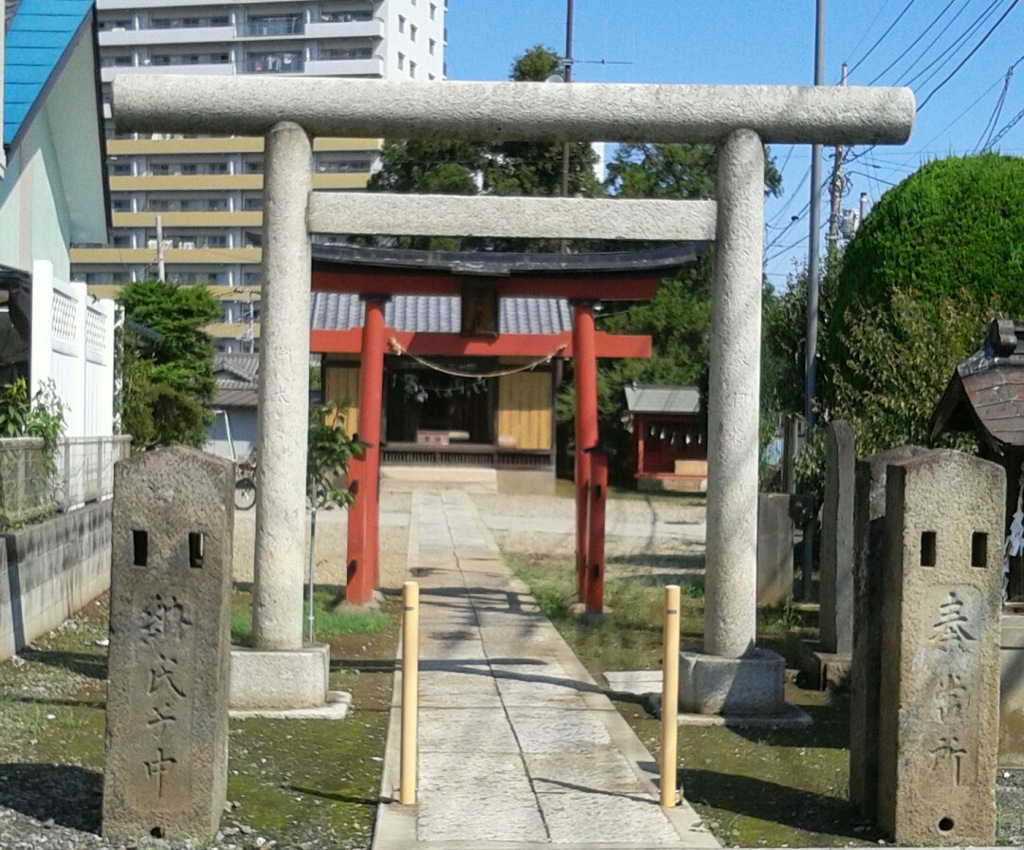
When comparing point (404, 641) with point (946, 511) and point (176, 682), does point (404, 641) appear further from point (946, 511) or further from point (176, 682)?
point (946, 511)

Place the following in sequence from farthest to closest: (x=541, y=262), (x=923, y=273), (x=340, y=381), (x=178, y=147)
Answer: (x=178, y=147)
(x=340, y=381)
(x=923, y=273)
(x=541, y=262)

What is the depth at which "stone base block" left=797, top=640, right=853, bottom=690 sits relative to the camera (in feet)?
33.4

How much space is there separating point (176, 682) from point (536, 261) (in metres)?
9.21

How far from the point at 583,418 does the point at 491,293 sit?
1768 mm

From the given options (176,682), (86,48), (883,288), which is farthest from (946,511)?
(86,48)

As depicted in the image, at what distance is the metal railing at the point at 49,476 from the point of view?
36.7ft

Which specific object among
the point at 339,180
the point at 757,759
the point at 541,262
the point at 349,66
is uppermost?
the point at 349,66

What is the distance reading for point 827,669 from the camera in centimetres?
1024

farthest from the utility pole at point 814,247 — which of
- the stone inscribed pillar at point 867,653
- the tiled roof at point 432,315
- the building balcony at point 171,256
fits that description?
the building balcony at point 171,256

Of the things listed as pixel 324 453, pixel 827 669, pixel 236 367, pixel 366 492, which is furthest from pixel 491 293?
pixel 236 367

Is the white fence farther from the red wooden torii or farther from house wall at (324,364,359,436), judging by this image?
house wall at (324,364,359,436)

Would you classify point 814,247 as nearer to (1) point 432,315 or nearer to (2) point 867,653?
(2) point 867,653

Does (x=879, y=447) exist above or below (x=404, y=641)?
above

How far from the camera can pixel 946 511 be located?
6340mm
